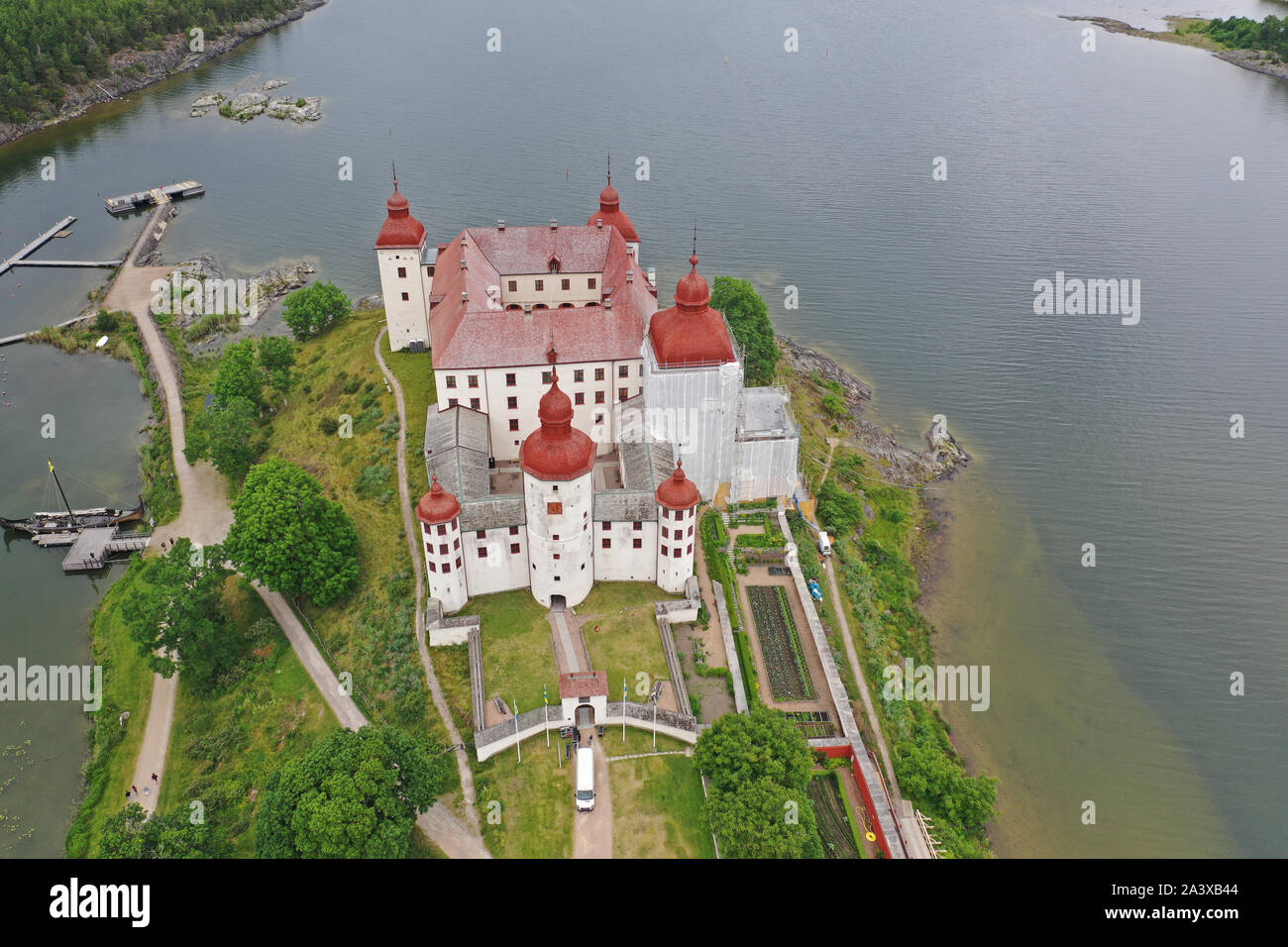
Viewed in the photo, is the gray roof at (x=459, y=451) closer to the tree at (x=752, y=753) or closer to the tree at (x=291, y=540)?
the tree at (x=291, y=540)

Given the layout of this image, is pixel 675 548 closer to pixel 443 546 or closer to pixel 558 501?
pixel 558 501

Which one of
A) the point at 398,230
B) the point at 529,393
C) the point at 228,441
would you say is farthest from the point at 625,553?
the point at 398,230

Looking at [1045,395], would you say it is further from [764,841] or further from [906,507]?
[764,841]

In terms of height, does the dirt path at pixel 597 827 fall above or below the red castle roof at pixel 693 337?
below

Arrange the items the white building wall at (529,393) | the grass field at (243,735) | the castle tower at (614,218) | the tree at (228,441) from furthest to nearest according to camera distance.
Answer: the castle tower at (614,218), the tree at (228,441), the white building wall at (529,393), the grass field at (243,735)

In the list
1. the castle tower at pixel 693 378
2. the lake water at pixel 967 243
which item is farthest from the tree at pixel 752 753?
the castle tower at pixel 693 378
